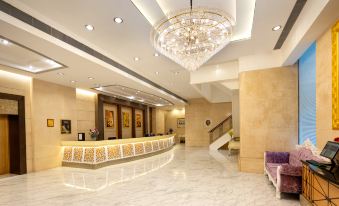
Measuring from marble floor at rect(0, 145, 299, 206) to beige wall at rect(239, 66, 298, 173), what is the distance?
2.54 feet

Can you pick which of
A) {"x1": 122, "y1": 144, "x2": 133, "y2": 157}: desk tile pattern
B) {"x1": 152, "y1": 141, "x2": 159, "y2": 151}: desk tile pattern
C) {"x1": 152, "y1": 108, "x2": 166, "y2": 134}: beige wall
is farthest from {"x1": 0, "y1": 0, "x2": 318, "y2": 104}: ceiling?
{"x1": 152, "y1": 108, "x2": 166, "y2": 134}: beige wall

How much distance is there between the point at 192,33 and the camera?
12.1 feet

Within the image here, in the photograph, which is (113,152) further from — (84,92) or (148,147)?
(84,92)

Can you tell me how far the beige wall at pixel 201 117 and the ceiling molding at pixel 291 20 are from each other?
32.5ft

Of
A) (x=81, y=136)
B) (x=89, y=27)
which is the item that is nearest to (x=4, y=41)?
(x=89, y=27)

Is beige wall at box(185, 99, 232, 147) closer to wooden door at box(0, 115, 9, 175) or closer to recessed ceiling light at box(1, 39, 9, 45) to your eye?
wooden door at box(0, 115, 9, 175)

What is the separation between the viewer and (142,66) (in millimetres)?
6832

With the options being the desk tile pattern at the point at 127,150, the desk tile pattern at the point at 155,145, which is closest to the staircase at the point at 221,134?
the desk tile pattern at the point at 155,145

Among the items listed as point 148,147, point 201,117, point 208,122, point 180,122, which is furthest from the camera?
point 180,122

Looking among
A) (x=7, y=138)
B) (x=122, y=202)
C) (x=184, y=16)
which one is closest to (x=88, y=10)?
(x=184, y=16)

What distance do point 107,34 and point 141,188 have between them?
3.78 metres

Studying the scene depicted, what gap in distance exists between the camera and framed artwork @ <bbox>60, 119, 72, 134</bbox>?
8266 mm

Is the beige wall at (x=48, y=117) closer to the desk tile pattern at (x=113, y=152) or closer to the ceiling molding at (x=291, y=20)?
the desk tile pattern at (x=113, y=152)

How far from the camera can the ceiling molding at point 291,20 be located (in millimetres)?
3365
